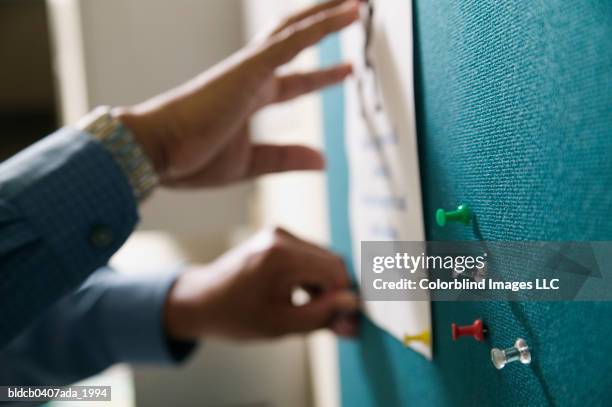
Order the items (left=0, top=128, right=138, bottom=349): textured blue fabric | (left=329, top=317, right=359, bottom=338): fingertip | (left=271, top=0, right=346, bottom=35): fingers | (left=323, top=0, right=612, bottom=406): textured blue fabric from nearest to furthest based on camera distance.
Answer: (left=323, top=0, right=612, bottom=406): textured blue fabric
(left=0, top=128, right=138, bottom=349): textured blue fabric
(left=271, top=0, right=346, bottom=35): fingers
(left=329, top=317, right=359, bottom=338): fingertip

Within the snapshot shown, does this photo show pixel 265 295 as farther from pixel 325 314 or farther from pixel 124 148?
pixel 124 148

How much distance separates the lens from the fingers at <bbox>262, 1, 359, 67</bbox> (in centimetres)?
40

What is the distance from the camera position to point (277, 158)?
0.51m

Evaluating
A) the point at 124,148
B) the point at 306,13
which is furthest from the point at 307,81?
the point at 124,148

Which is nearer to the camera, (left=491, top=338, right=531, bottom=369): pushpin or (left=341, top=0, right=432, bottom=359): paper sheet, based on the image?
(left=491, top=338, right=531, bottom=369): pushpin

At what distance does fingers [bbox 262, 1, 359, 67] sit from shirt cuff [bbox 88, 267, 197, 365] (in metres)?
0.28

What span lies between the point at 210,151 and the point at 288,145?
9 cm

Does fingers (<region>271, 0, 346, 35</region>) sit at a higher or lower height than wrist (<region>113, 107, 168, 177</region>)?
higher

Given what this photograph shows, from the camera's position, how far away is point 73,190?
1.16 ft

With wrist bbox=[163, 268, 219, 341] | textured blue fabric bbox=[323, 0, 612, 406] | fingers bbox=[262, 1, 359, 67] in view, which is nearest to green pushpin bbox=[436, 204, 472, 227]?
textured blue fabric bbox=[323, 0, 612, 406]

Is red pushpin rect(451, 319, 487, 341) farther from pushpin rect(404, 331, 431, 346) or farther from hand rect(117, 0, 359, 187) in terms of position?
hand rect(117, 0, 359, 187)

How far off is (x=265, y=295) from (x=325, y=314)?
0.07 metres

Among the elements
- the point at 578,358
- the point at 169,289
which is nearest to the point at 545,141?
the point at 578,358

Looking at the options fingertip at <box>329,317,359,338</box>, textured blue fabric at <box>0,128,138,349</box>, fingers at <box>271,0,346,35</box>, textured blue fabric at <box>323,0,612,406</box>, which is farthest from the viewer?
fingertip at <box>329,317,359,338</box>
